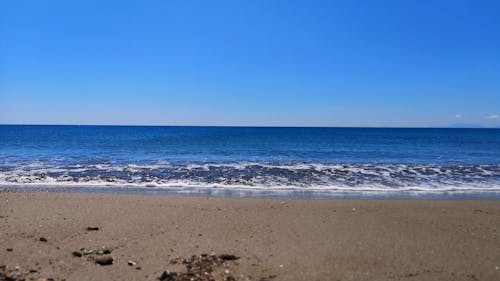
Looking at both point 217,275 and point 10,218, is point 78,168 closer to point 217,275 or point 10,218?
point 10,218

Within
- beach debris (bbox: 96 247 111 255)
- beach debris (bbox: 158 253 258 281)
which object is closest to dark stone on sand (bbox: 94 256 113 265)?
beach debris (bbox: 96 247 111 255)

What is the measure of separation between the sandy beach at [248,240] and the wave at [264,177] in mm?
4629

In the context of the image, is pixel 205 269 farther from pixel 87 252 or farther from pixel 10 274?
pixel 10 274

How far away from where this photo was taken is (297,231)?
24.3ft

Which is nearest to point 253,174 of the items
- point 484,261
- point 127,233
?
point 127,233

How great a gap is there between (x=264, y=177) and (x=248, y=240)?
10252mm

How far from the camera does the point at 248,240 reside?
6773 mm

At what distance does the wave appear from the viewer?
583 inches

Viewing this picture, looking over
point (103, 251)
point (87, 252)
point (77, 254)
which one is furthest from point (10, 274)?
point (103, 251)

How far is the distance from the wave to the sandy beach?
463 cm

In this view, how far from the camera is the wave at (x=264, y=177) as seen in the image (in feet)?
48.6

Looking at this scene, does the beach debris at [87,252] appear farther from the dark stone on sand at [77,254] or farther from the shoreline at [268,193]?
the shoreline at [268,193]

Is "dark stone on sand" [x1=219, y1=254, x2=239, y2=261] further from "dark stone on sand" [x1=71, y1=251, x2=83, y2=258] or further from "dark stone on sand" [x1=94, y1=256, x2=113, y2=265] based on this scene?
"dark stone on sand" [x1=71, y1=251, x2=83, y2=258]

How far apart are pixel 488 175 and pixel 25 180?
860 inches
